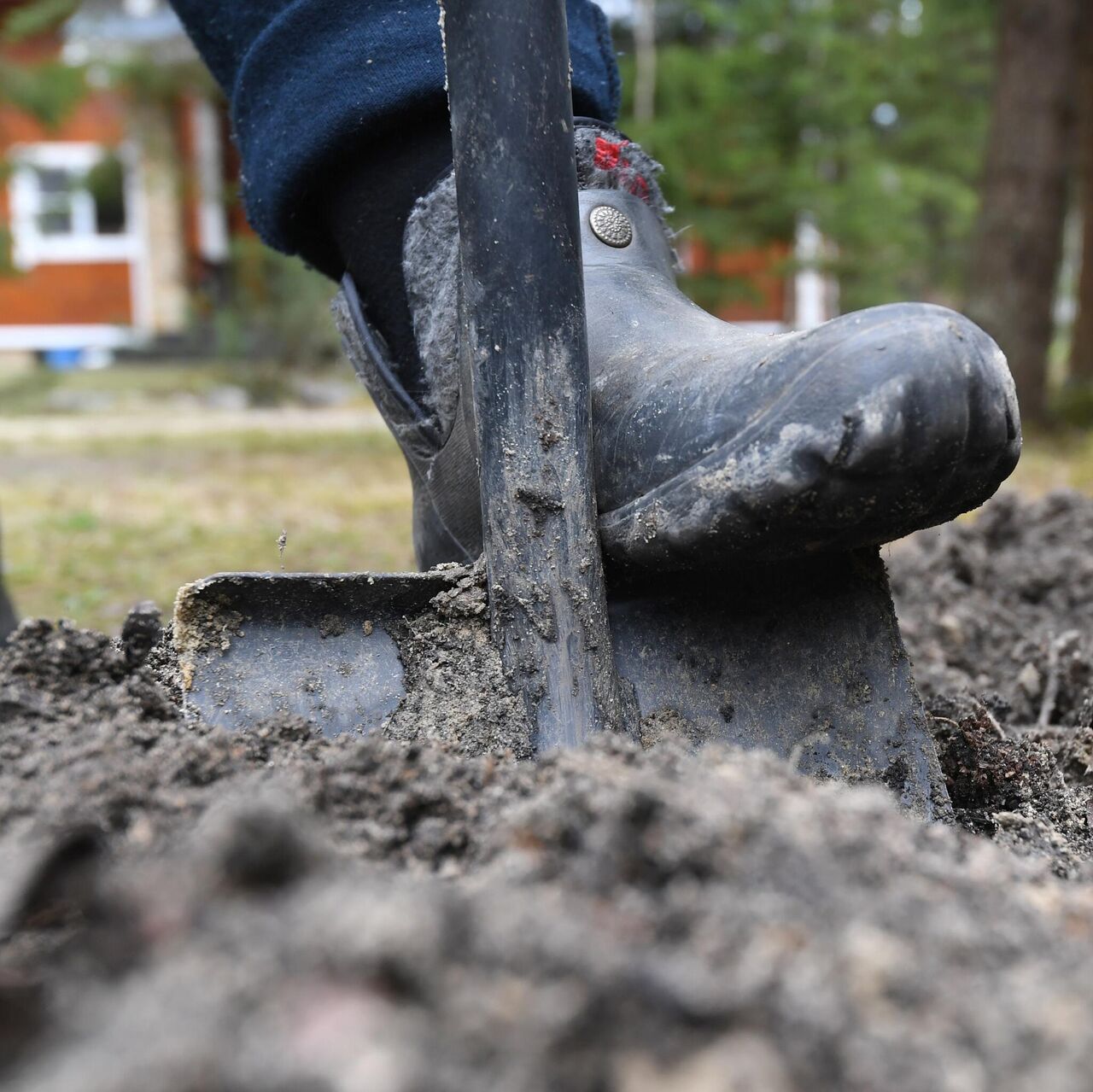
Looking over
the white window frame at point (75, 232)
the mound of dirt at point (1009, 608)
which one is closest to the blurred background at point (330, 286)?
the white window frame at point (75, 232)

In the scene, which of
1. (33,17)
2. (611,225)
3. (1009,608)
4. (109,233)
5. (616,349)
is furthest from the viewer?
(109,233)

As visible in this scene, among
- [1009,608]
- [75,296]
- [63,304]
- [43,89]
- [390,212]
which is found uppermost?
[43,89]

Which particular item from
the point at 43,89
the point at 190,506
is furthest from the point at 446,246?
the point at 43,89

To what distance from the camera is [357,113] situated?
1438mm

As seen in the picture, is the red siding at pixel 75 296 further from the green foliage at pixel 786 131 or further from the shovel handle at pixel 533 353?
the shovel handle at pixel 533 353

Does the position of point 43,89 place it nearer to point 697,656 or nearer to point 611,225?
point 611,225

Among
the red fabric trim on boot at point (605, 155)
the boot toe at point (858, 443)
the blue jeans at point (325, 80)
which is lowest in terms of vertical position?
the boot toe at point (858, 443)

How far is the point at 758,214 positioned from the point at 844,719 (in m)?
6.93

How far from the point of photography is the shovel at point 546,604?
1.08m

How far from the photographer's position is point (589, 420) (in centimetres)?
114

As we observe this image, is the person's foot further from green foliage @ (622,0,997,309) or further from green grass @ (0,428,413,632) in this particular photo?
green foliage @ (622,0,997,309)

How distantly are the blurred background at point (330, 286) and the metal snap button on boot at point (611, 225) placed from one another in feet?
3.03

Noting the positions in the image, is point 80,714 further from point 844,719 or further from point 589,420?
point 844,719

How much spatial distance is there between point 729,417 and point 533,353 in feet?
0.67
